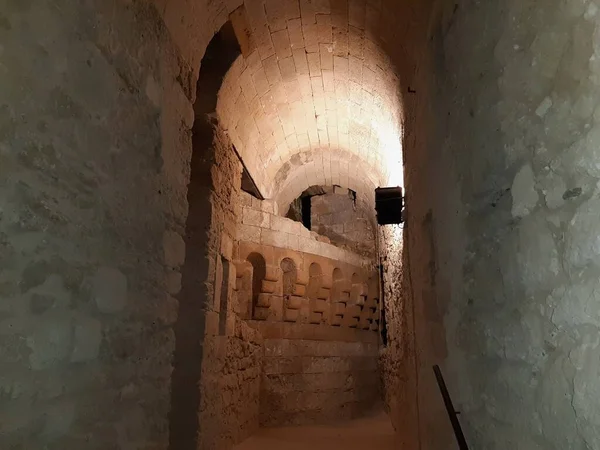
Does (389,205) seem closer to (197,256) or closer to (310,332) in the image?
(197,256)

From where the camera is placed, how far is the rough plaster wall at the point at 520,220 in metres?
1.12

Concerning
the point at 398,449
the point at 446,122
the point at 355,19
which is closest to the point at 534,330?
the point at 446,122

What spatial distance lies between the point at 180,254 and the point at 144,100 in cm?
80

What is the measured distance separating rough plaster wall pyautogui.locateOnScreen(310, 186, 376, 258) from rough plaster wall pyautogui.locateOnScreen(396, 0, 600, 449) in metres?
6.27

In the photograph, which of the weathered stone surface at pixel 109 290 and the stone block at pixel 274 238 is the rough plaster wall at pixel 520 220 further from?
the stone block at pixel 274 238

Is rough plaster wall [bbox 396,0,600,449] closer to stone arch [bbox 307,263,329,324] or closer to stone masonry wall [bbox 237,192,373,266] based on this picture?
stone masonry wall [bbox 237,192,373,266]

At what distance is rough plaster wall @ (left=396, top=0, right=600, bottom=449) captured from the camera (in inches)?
44.0

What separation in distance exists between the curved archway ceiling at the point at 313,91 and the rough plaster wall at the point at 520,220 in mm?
1582

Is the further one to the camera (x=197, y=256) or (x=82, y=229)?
(x=197, y=256)

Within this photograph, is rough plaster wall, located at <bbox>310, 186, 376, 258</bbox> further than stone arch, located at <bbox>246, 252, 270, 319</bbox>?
Yes

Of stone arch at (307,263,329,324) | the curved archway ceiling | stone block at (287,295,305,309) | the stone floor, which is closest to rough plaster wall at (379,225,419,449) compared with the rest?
the stone floor

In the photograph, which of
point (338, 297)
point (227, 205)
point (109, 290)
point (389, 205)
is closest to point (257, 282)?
point (338, 297)

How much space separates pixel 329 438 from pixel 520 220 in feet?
15.0

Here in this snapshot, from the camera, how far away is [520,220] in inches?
56.6
